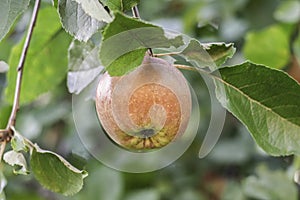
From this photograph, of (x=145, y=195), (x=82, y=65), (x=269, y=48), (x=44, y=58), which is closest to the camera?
(x=82, y=65)

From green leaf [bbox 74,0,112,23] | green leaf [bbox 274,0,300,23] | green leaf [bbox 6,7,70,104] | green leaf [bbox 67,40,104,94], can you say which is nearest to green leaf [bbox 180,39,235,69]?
green leaf [bbox 74,0,112,23]

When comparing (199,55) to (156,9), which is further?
(156,9)

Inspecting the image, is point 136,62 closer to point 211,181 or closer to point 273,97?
point 273,97

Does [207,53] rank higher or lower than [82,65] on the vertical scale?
higher


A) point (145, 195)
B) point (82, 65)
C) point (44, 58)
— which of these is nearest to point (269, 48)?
point (145, 195)

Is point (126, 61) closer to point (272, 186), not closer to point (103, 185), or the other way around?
point (272, 186)

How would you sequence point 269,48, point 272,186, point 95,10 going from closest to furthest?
point 95,10 < point 272,186 < point 269,48

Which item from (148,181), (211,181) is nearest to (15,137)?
(148,181)
